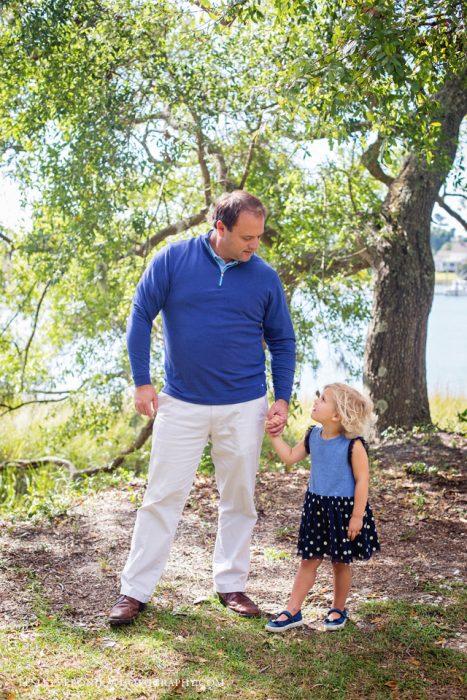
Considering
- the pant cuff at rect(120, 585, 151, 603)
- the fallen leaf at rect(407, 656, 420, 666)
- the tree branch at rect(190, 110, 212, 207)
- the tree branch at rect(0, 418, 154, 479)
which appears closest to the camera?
the fallen leaf at rect(407, 656, 420, 666)

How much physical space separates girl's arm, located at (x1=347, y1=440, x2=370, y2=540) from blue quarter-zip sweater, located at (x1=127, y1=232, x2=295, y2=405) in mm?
526

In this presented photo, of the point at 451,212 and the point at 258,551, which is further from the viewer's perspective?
the point at 451,212

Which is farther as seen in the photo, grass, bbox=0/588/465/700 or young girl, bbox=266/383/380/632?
young girl, bbox=266/383/380/632

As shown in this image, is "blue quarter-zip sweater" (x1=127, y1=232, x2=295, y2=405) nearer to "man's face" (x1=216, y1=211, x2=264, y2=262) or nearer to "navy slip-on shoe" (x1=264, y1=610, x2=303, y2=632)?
"man's face" (x1=216, y1=211, x2=264, y2=262)

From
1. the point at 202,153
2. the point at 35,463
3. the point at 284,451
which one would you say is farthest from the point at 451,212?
the point at 284,451

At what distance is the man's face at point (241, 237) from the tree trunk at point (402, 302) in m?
4.45

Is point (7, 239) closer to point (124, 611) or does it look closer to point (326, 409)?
point (124, 611)

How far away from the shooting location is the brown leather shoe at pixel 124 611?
12.0 feet

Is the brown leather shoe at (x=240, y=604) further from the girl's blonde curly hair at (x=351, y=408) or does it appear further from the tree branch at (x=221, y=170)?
the tree branch at (x=221, y=170)

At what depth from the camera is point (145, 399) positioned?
11.9ft

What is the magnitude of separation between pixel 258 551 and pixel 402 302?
3640 mm

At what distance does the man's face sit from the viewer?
3508 mm

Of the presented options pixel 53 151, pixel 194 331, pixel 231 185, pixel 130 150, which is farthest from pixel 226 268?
pixel 231 185

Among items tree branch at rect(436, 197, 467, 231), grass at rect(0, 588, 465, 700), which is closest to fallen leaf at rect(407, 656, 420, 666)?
grass at rect(0, 588, 465, 700)
